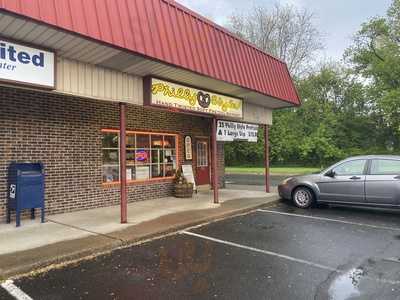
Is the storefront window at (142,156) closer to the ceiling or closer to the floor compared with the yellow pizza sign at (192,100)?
closer to the floor

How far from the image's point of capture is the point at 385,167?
349 inches

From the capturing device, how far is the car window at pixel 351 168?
9172 millimetres

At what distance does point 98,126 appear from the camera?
9.72 m

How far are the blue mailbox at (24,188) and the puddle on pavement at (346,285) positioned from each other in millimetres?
6003

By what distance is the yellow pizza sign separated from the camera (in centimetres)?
805

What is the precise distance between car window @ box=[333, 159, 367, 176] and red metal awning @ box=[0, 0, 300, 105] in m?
3.13

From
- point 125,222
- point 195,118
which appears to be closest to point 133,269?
point 125,222

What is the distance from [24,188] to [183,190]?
5.18m

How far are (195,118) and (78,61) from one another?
278 inches

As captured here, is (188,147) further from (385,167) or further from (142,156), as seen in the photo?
(385,167)

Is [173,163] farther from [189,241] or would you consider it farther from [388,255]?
[388,255]

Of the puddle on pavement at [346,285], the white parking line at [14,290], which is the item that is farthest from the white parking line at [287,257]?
the white parking line at [14,290]

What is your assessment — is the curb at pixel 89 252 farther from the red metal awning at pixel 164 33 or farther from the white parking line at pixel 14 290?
the red metal awning at pixel 164 33

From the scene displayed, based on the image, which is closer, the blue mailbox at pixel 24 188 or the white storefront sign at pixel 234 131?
the blue mailbox at pixel 24 188
